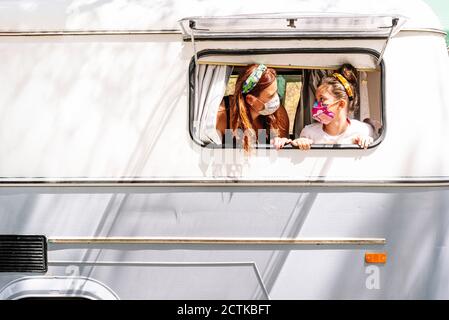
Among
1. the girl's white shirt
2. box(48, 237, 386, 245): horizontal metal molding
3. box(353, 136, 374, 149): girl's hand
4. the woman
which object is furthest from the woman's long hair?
box(48, 237, 386, 245): horizontal metal molding

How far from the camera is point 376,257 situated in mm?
3277

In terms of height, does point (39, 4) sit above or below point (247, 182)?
above

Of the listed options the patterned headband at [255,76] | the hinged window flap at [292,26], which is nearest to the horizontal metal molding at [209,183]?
the patterned headband at [255,76]

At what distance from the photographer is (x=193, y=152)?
3.29 meters

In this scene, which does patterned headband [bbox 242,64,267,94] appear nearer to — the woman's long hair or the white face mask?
the woman's long hair

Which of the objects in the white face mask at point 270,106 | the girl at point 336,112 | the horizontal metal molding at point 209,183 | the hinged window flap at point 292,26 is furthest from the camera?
the white face mask at point 270,106

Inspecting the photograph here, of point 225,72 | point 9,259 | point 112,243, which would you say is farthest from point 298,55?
point 9,259

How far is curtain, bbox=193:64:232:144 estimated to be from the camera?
333 centimetres

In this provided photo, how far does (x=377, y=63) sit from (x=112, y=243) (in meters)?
2.04

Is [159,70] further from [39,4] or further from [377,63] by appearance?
[377,63]

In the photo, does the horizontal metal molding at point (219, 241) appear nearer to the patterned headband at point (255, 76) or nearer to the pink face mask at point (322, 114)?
the pink face mask at point (322, 114)

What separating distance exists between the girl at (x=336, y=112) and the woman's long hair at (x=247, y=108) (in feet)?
0.99

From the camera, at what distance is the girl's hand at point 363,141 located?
10.6 feet

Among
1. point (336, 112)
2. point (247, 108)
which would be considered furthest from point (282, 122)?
point (336, 112)
